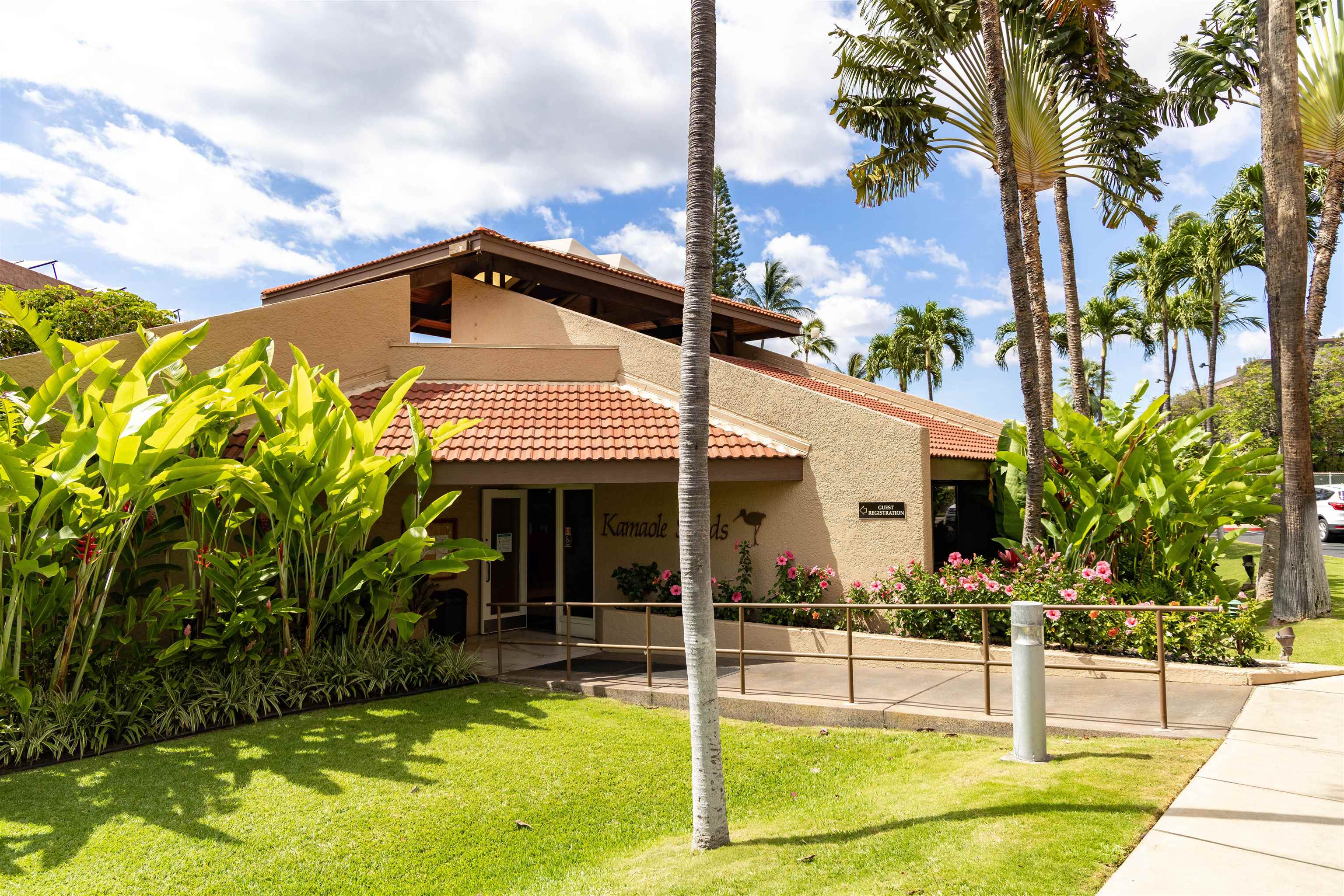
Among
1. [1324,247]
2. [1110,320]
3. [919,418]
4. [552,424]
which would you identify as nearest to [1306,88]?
[1324,247]

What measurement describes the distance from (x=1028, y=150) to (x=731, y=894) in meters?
13.2

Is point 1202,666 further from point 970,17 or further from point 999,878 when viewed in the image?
point 970,17

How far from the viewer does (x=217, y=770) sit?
20.8ft

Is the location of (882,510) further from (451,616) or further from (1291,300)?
(1291,300)

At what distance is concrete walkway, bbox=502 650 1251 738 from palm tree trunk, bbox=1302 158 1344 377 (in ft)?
30.3

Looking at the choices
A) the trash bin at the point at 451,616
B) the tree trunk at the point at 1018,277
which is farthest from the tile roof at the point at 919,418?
the trash bin at the point at 451,616

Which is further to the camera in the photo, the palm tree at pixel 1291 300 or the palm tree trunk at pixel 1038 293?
the palm tree trunk at pixel 1038 293

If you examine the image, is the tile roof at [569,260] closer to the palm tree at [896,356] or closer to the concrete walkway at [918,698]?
the concrete walkway at [918,698]

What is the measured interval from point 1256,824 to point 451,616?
9.45m

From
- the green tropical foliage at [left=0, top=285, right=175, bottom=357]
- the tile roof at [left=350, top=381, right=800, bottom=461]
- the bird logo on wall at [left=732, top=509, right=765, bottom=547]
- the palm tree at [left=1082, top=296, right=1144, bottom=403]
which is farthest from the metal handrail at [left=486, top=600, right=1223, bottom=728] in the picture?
the palm tree at [left=1082, top=296, right=1144, bottom=403]

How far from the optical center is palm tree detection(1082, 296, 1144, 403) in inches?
1366

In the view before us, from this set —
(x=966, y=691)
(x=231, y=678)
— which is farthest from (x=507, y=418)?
(x=966, y=691)

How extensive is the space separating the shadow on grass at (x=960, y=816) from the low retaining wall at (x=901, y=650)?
120 inches

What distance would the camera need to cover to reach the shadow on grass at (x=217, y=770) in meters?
5.41
